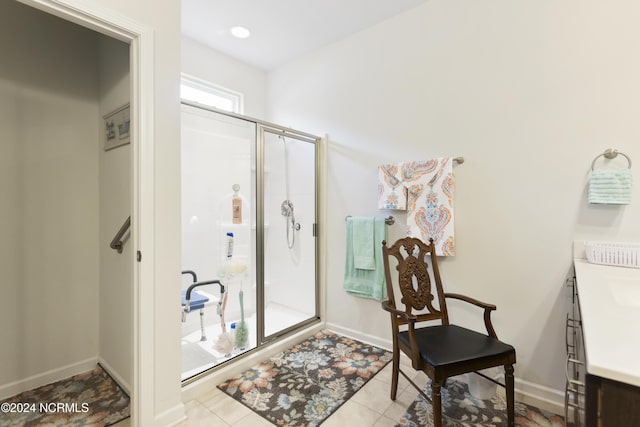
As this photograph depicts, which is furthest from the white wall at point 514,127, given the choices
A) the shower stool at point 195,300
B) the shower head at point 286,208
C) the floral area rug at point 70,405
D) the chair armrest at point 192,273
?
the floral area rug at point 70,405

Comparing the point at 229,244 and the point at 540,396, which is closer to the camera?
the point at 540,396

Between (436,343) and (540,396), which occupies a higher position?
(436,343)

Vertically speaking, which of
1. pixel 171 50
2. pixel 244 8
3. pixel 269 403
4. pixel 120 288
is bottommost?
pixel 269 403

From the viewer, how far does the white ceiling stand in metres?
2.28

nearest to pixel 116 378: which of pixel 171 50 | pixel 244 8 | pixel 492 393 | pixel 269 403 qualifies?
pixel 269 403

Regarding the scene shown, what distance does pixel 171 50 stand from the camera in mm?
1639

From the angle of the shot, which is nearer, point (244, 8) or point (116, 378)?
point (116, 378)

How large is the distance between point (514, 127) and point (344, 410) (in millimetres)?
2062

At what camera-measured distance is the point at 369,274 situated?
257cm

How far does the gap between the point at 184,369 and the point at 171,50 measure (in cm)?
200

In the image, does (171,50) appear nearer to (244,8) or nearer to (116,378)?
(244,8)

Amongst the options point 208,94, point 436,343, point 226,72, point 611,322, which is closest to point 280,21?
point 226,72

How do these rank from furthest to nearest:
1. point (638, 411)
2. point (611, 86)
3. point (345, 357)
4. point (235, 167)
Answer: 1. point (235, 167)
2. point (345, 357)
3. point (611, 86)
4. point (638, 411)

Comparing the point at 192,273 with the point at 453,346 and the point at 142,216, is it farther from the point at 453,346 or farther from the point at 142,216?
the point at 453,346
